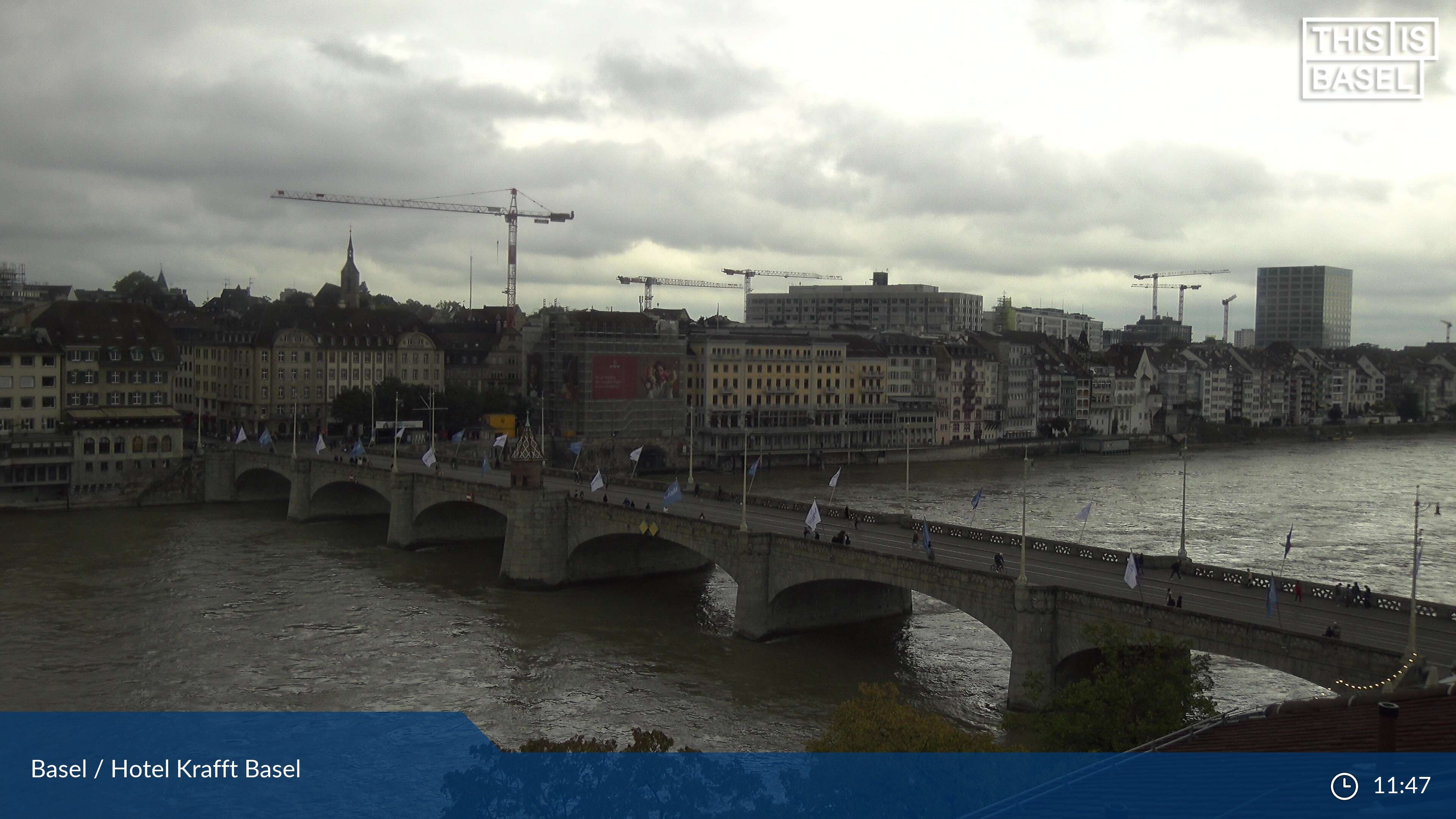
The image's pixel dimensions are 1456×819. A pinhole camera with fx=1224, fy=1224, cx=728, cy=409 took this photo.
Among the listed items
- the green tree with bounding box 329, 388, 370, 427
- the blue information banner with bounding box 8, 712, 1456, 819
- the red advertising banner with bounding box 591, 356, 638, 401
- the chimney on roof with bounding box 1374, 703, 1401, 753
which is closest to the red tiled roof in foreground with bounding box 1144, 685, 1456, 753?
the chimney on roof with bounding box 1374, 703, 1401, 753

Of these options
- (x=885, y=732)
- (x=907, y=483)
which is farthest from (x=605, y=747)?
(x=907, y=483)

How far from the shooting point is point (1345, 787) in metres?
13.2

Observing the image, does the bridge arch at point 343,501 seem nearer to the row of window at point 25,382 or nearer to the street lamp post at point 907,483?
the row of window at point 25,382

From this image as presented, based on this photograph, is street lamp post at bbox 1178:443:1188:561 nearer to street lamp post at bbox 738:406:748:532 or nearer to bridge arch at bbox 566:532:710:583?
street lamp post at bbox 738:406:748:532

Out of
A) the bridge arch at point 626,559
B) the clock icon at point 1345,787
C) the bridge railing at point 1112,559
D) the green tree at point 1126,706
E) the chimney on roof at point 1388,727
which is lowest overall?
the bridge arch at point 626,559

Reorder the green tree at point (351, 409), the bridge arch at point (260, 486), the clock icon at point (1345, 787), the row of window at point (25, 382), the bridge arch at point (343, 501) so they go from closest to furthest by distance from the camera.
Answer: the clock icon at point (1345, 787) < the bridge arch at point (343, 501) < the row of window at point (25, 382) < the bridge arch at point (260, 486) < the green tree at point (351, 409)

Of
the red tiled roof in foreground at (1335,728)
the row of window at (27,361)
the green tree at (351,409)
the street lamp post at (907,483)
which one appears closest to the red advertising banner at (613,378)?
the green tree at (351,409)

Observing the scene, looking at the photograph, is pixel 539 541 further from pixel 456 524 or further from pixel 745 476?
pixel 456 524

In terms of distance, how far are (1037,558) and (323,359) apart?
96029 millimetres

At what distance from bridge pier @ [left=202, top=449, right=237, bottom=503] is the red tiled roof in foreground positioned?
79962 millimetres

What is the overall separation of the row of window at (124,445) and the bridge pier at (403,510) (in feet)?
102

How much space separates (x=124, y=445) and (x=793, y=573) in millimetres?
62589

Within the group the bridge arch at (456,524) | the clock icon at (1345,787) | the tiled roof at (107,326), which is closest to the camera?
the clock icon at (1345,787)

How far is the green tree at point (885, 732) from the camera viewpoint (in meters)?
22.8
